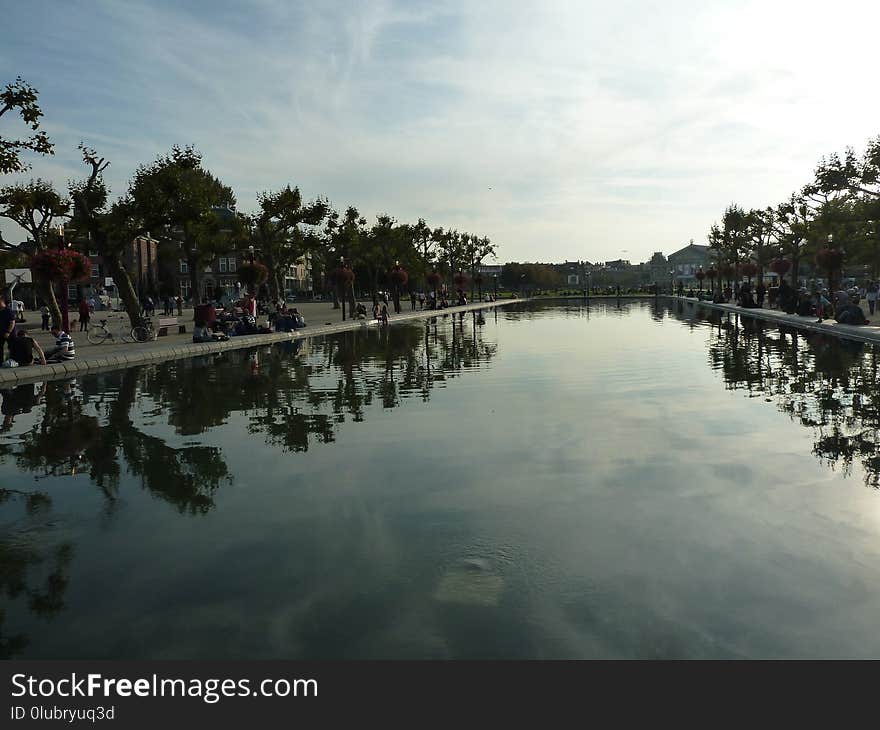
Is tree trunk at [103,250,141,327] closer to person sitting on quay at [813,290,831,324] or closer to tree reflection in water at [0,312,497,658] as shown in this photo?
tree reflection in water at [0,312,497,658]

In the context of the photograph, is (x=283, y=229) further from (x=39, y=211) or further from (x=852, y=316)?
(x=852, y=316)

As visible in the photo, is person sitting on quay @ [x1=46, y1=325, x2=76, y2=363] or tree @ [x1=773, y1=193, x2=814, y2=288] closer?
person sitting on quay @ [x1=46, y1=325, x2=76, y2=363]

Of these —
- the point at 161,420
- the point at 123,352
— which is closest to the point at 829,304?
the point at 123,352

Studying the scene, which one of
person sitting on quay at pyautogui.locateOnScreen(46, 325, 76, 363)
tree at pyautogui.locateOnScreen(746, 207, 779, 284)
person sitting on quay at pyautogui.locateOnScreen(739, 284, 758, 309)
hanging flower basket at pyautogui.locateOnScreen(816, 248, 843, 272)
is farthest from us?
tree at pyautogui.locateOnScreen(746, 207, 779, 284)

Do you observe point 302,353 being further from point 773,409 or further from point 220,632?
point 220,632

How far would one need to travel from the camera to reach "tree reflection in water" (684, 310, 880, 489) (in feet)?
27.8

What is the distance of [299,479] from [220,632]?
339cm

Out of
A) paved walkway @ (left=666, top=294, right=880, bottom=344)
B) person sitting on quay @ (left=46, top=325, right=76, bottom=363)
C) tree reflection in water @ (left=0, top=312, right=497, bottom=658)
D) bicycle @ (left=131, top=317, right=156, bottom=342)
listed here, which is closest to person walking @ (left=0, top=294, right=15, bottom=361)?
person sitting on quay @ (left=46, top=325, right=76, bottom=363)

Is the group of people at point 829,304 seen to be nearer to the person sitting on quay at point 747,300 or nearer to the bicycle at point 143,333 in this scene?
the person sitting on quay at point 747,300

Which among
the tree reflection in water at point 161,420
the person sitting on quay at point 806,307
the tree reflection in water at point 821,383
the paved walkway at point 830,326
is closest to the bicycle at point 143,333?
the tree reflection in water at point 161,420

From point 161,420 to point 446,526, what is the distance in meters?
6.67

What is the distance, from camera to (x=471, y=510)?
6.31 metres

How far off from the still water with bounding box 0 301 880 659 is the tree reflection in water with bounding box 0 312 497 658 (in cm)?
5

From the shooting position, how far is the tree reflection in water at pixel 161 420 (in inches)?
222
